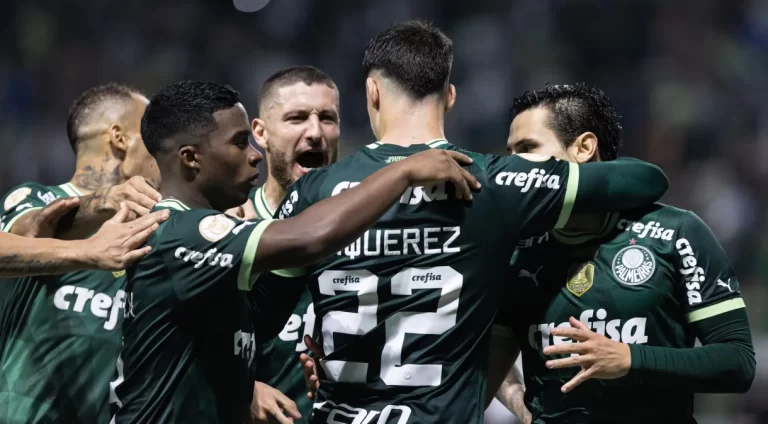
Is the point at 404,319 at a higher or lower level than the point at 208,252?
lower

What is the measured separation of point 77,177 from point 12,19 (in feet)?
28.9

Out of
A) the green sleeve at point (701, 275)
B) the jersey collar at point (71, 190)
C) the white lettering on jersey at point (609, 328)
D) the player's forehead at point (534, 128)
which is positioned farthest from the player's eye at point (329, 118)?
the green sleeve at point (701, 275)

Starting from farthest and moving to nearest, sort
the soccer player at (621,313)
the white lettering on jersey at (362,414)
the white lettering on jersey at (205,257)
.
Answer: the soccer player at (621,313) < the white lettering on jersey at (362,414) < the white lettering on jersey at (205,257)

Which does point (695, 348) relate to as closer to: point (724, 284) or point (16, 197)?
point (724, 284)

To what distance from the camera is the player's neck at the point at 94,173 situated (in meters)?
5.38

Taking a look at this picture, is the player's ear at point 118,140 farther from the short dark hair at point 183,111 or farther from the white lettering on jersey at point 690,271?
the white lettering on jersey at point 690,271

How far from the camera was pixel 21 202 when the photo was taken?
4.84 metres

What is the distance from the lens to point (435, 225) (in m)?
3.38

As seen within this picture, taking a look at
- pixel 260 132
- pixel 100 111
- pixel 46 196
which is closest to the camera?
pixel 46 196

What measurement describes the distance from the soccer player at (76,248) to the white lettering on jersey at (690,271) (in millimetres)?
2036

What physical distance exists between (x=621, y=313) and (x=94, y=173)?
3344 millimetres

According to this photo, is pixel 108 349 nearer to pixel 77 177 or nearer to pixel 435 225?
pixel 77 177

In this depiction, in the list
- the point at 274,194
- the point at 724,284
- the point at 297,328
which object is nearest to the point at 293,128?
the point at 274,194

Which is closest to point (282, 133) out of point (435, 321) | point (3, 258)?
point (3, 258)
